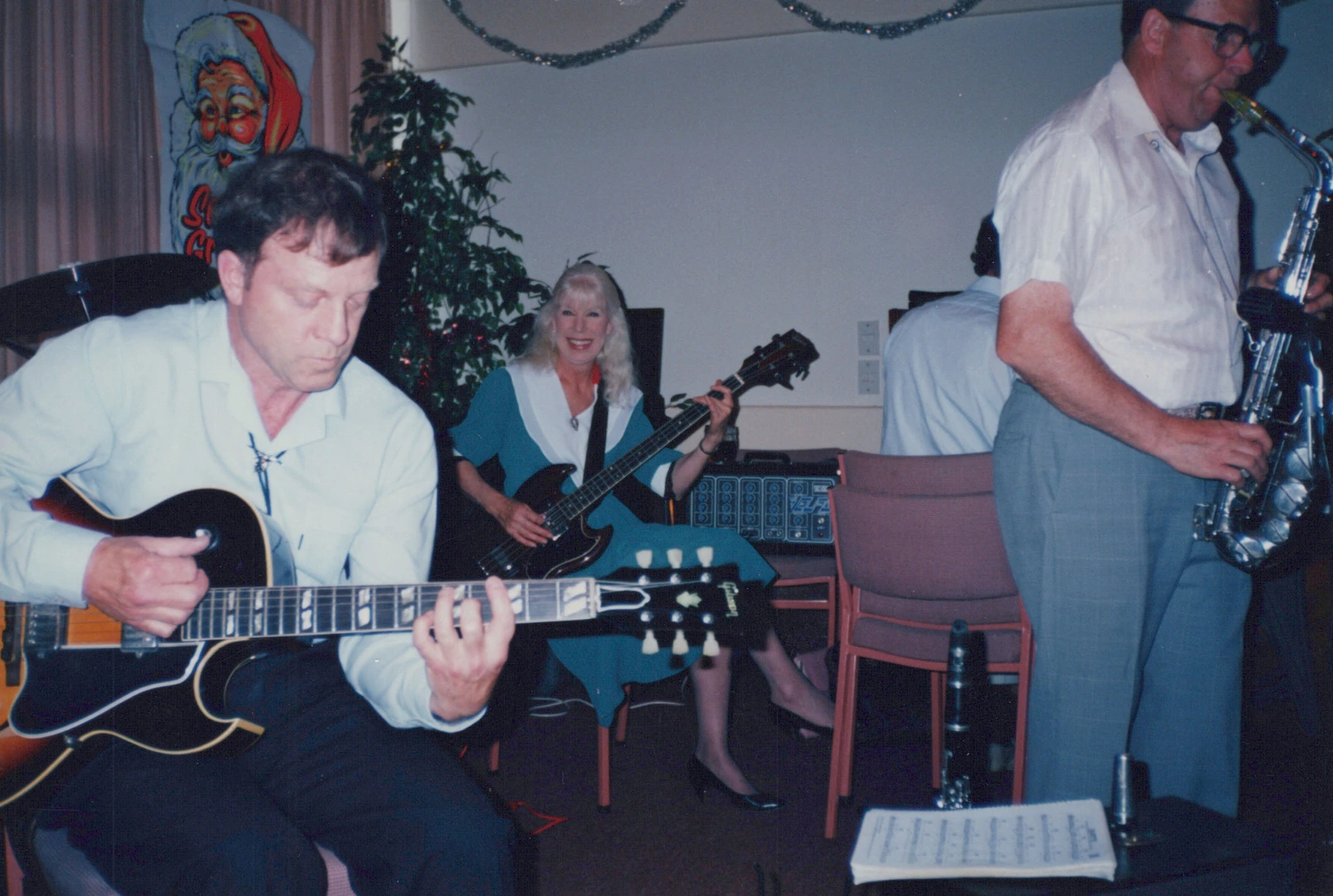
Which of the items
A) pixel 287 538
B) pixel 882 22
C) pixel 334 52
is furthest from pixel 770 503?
pixel 334 52

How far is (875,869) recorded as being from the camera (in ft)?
3.34

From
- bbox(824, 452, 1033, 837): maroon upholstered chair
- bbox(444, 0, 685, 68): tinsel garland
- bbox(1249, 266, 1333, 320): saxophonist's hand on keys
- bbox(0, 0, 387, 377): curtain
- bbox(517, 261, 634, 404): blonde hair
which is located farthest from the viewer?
bbox(444, 0, 685, 68): tinsel garland

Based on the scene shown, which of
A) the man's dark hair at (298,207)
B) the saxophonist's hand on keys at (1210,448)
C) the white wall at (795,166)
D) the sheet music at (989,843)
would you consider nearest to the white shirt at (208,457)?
the man's dark hair at (298,207)

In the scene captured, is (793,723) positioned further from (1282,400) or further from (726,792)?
(1282,400)

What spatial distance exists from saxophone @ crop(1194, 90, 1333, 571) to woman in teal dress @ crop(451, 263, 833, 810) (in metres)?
1.44

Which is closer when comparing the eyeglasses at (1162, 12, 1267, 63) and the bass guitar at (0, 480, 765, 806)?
the bass guitar at (0, 480, 765, 806)

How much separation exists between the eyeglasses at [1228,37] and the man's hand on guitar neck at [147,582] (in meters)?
1.87

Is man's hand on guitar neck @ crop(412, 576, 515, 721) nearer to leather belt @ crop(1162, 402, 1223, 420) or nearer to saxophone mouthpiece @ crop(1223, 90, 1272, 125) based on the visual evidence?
leather belt @ crop(1162, 402, 1223, 420)

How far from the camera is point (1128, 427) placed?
148 centimetres

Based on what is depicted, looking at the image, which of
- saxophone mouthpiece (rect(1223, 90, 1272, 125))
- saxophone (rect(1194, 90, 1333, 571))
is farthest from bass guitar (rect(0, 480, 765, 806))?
saxophone mouthpiece (rect(1223, 90, 1272, 125))

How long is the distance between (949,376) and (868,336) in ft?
6.35

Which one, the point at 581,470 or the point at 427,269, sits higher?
the point at 427,269

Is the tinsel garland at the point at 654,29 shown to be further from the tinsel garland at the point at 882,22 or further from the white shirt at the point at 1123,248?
the white shirt at the point at 1123,248

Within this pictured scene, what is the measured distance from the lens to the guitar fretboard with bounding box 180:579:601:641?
4.46 ft
